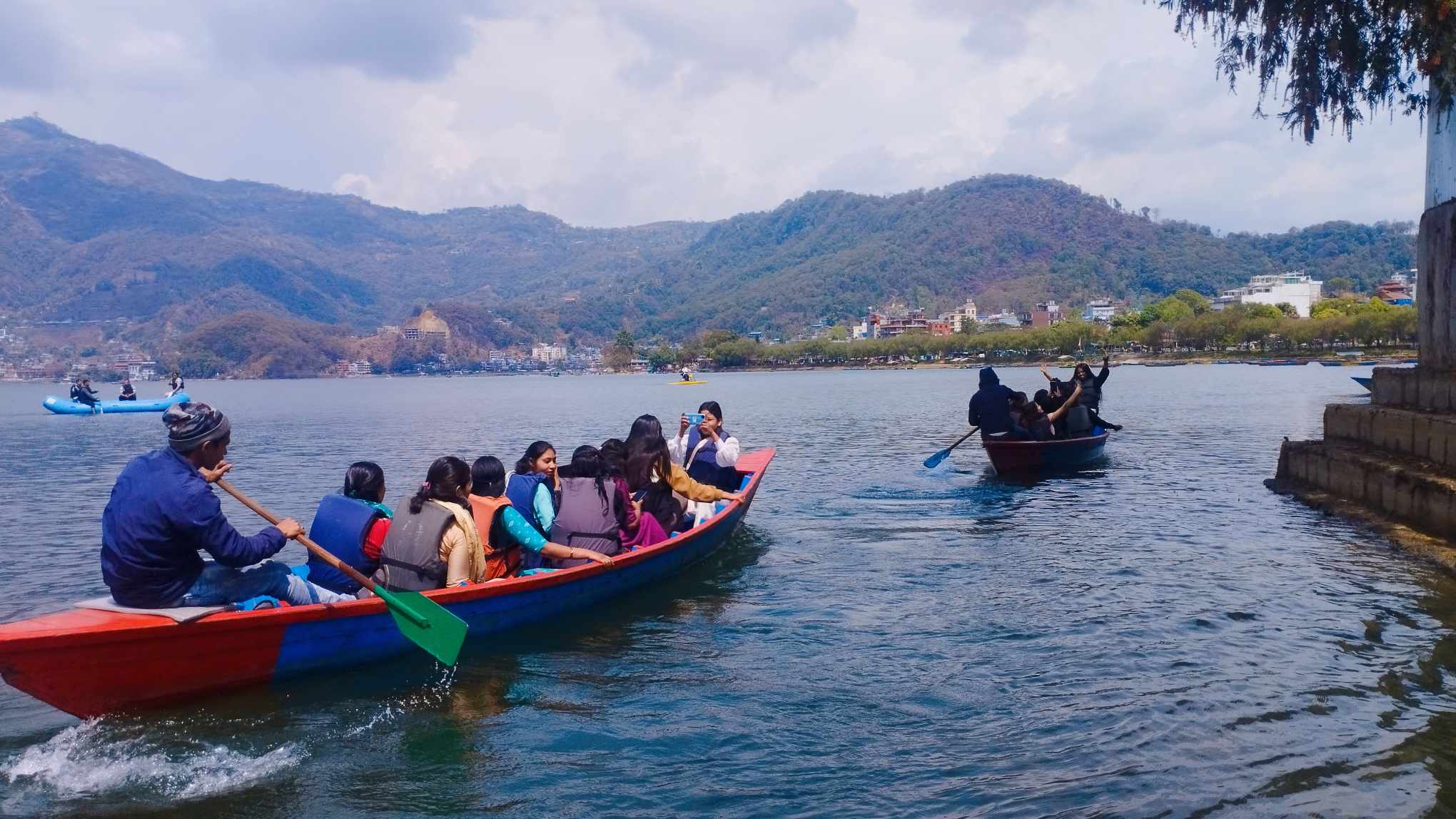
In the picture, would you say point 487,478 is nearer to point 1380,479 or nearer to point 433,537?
point 433,537

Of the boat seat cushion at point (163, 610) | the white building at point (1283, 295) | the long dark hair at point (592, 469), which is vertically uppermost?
the white building at point (1283, 295)

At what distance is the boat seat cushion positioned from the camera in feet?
22.3

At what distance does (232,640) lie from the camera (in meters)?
7.18

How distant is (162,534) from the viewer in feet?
22.0

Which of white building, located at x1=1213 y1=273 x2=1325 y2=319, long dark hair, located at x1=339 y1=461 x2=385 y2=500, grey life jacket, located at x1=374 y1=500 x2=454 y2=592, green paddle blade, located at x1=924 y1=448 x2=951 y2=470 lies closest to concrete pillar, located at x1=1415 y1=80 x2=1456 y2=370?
green paddle blade, located at x1=924 y1=448 x2=951 y2=470

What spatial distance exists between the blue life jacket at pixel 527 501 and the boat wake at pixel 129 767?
11.5 feet

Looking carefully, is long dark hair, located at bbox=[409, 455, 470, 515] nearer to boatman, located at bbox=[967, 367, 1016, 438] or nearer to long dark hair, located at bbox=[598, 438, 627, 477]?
long dark hair, located at bbox=[598, 438, 627, 477]

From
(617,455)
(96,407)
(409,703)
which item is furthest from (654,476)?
(96,407)

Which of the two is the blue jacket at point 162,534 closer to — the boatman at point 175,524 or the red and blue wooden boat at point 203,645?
the boatman at point 175,524

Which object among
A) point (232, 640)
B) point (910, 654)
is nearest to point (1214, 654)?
point (910, 654)

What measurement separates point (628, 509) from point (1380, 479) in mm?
10296

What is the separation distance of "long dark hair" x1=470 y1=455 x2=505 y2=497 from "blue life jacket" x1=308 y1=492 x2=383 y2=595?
913 mm

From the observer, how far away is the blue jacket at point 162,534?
6590 mm

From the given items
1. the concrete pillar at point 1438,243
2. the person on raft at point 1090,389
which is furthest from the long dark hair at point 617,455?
the person on raft at point 1090,389
